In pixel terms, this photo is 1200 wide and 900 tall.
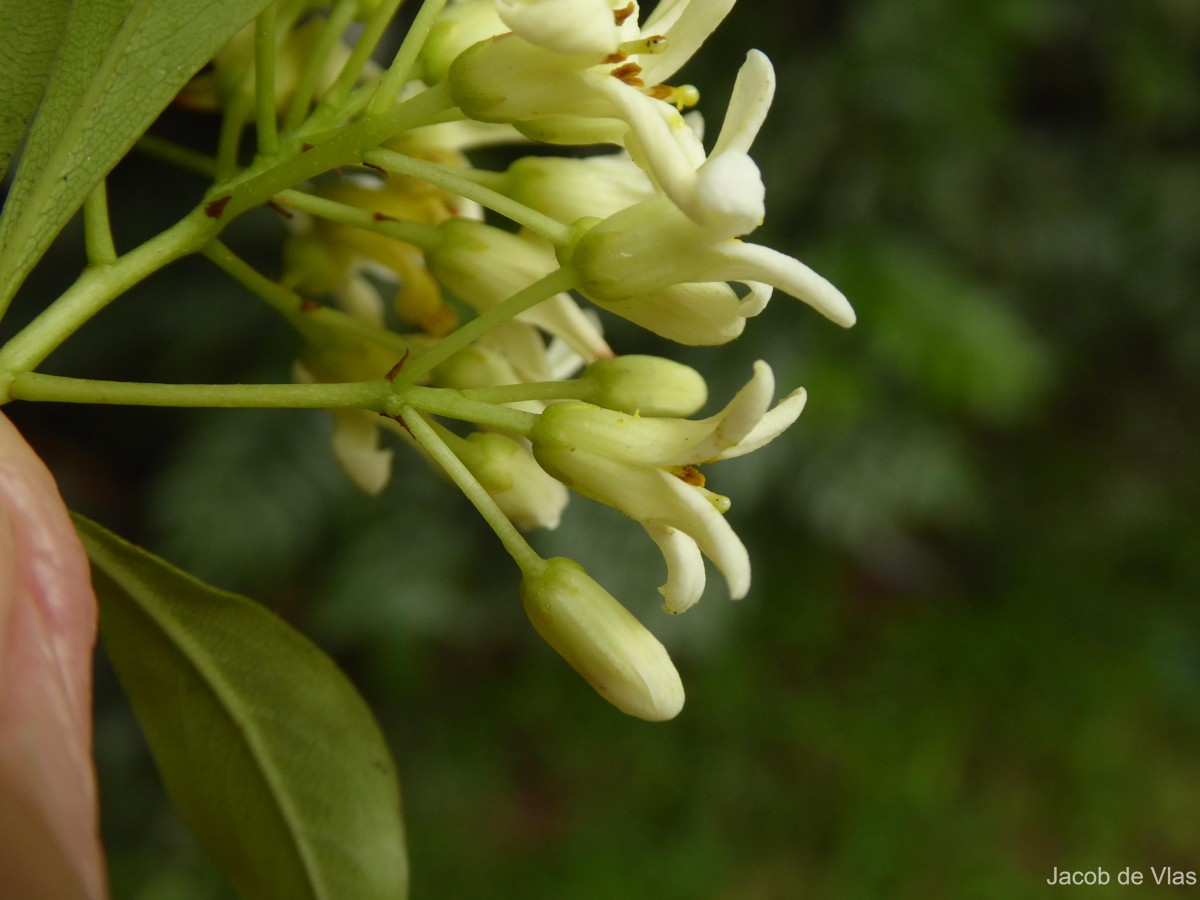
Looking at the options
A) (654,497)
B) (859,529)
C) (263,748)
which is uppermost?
(654,497)

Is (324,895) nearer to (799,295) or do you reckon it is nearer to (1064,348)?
(799,295)

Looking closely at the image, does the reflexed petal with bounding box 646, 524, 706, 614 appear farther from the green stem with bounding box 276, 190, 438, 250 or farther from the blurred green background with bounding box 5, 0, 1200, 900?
the blurred green background with bounding box 5, 0, 1200, 900

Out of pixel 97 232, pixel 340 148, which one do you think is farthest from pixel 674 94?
pixel 97 232

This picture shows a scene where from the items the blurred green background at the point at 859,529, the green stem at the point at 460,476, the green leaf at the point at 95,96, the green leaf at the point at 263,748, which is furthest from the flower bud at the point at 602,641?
the blurred green background at the point at 859,529

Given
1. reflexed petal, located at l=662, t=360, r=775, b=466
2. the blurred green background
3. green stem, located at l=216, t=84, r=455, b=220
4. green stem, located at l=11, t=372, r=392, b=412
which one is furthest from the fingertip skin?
the blurred green background

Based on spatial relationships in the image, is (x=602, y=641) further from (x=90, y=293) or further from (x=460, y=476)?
(x=90, y=293)

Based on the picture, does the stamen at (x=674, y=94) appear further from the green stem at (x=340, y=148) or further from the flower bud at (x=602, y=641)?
the flower bud at (x=602, y=641)

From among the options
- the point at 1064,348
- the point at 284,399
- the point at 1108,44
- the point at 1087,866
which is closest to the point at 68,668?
the point at 284,399
